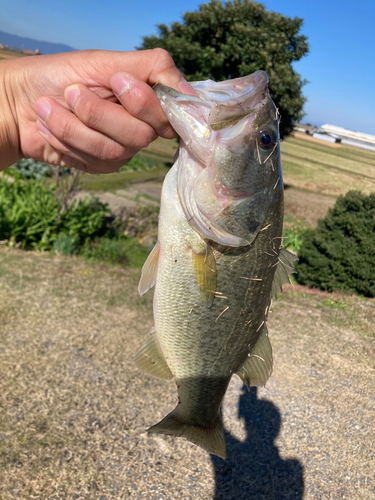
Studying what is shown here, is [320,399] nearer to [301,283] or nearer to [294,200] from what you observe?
[301,283]

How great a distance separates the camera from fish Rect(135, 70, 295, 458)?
1.76 m

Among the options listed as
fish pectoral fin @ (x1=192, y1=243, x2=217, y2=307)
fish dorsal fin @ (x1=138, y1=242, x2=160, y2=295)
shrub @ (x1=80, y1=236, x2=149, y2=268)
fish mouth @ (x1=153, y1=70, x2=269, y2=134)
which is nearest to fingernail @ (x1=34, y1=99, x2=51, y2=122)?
fish mouth @ (x1=153, y1=70, x2=269, y2=134)

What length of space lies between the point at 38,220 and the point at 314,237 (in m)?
6.57

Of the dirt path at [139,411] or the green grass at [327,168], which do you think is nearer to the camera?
the dirt path at [139,411]

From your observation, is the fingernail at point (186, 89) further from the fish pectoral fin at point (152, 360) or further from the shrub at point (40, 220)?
the shrub at point (40, 220)

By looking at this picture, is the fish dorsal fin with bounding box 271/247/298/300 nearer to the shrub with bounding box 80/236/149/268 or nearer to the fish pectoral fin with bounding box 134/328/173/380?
the fish pectoral fin with bounding box 134/328/173/380

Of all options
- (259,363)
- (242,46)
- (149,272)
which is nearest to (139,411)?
(259,363)

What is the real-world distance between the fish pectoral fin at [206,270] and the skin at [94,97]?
2.14 feet

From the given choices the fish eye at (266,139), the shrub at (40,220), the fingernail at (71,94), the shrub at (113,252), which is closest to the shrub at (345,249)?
the shrub at (113,252)

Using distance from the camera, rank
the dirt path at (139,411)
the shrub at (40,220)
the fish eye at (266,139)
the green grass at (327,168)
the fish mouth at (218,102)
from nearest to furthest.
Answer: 1. the fish mouth at (218,102)
2. the fish eye at (266,139)
3. the dirt path at (139,411)
4. the shrub at (40,220)
5. the green grass at (327,168)

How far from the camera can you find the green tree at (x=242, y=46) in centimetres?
1341

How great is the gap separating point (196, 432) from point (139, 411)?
299 cm

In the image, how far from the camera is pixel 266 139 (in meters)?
1.83

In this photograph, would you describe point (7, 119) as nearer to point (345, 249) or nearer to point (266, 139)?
point (266, 139)
